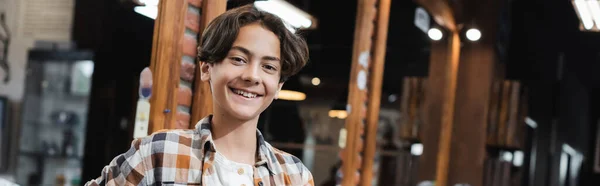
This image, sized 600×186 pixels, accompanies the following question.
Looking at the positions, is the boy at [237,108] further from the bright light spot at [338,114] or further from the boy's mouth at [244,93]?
the bright light spot at [338,114]

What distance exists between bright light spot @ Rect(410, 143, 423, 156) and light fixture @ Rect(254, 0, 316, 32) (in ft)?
6.90

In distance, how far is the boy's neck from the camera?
1.67 m

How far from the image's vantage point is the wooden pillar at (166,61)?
244cm

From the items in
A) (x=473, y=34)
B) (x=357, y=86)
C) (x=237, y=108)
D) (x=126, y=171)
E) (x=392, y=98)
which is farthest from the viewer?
(x=473, y=34)

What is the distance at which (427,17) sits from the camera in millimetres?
5348

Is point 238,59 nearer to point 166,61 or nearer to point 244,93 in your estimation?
point 244,93

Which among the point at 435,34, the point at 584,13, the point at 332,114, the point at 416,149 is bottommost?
the point at 416,149

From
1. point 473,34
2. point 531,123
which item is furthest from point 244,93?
point 531,123

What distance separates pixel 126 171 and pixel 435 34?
14.7 feet

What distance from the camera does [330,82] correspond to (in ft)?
14.8

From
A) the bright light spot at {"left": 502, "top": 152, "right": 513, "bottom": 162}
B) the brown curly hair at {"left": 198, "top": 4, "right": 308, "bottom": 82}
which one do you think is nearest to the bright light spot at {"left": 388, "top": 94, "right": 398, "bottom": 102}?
the bright light spot at {"left": 502, "top": 152, "right": 513, "bottom": 162}

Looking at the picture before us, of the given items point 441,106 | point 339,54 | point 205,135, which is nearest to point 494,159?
point 441,106

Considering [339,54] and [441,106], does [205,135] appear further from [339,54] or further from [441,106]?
A: [441,106]

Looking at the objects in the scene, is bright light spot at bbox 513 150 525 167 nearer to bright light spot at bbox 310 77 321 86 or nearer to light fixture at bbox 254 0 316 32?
bright light spot at bbox 310 77 321 86
